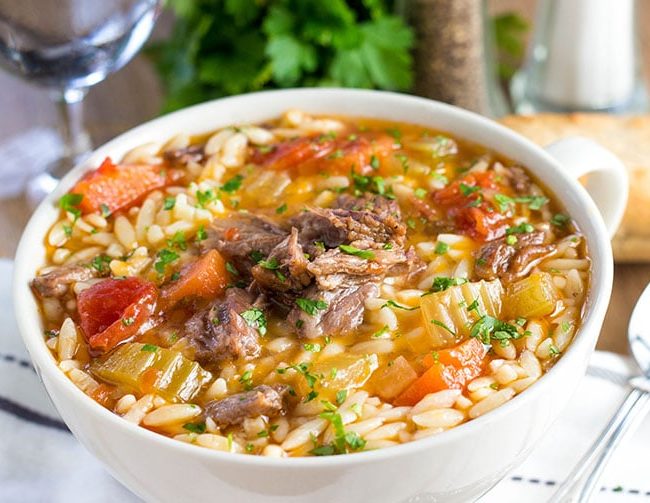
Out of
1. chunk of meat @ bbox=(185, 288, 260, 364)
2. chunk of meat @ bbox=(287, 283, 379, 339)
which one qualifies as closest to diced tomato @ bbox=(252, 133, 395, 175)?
chunk of meat @ bbox=(287, 283, 379, 339)

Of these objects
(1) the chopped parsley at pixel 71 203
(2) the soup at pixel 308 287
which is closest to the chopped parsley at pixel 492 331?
(2) the soup at pixel 308 287

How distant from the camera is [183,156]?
3.67 meters

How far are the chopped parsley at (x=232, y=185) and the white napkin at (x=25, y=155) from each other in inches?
77.4

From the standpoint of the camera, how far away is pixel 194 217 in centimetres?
335

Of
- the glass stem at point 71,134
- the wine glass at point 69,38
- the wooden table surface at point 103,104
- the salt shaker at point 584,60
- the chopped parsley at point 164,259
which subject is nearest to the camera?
the chopped parsley at point 164,259

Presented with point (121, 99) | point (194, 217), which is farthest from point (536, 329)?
point (121, 99)

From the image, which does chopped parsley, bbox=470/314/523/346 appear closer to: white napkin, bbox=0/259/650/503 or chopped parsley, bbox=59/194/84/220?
white napkin, bbox=0/259/650/503

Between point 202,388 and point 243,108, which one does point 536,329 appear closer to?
point 202,388

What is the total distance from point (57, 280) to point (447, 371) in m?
1.21

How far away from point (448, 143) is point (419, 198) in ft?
1.19

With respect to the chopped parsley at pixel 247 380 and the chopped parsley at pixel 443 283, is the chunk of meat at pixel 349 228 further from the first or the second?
the chopped parsley at pixel 247 380

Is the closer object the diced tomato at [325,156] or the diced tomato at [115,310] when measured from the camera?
the diced tomato at [115,310]

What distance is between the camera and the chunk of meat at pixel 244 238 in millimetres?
3117

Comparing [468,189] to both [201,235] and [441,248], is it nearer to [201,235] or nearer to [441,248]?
[441,248]
